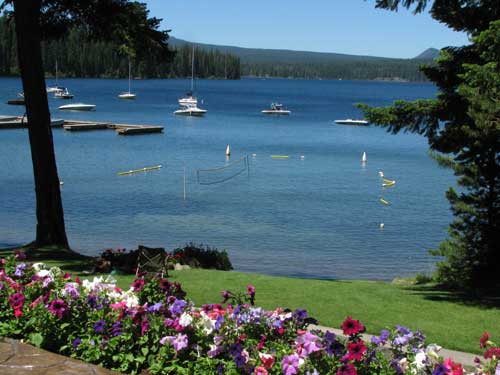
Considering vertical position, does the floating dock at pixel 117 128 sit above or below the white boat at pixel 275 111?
above

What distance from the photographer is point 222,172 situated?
140 feet

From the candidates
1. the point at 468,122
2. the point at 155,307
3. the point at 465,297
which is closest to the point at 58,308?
the point at 155,307

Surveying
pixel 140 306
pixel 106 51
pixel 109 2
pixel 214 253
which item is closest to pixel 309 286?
pixel 214 253

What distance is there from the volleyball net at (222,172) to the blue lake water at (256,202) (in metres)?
0.66

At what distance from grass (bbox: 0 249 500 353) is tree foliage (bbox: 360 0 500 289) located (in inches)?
69.8

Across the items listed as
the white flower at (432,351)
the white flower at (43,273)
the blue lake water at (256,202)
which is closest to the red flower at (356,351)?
the white flower at (432,351)

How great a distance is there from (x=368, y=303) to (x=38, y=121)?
7.88m

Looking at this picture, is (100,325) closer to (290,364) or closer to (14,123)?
(290,364)

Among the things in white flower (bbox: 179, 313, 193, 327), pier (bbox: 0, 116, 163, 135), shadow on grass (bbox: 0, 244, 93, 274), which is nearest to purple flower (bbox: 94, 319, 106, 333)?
white flower (bbox: 179, 313, 193, 327)

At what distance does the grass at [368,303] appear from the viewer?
8445 mm

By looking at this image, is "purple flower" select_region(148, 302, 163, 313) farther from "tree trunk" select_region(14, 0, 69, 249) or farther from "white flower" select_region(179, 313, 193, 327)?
"tree trunk" select_region(14, 0, 69, 249)

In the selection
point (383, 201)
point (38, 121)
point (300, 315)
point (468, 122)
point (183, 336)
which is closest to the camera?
point (183, 336)

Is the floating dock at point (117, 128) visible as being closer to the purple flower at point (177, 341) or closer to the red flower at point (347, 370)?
the purple flower at point (177, 341)

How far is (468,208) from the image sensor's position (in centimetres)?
1357
